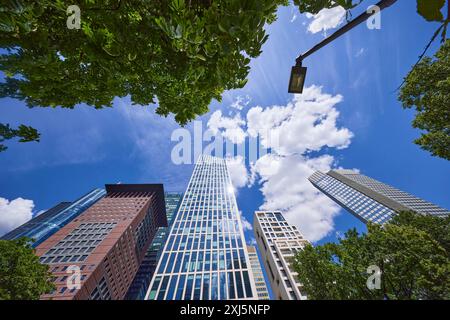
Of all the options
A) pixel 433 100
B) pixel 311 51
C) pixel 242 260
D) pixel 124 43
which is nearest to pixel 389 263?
pixel 433 100

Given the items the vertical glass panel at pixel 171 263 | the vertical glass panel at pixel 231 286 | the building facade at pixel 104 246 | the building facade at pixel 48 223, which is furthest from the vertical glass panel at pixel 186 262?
the building facade at pixel 48 223

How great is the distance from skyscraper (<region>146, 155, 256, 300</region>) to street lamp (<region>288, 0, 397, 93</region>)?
43.3 meters

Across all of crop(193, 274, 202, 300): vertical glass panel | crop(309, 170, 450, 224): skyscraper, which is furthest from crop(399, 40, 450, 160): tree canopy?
crop(309, 170, 450, 224): skyscraper

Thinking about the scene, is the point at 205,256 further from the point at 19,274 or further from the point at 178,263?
the point at 19,274

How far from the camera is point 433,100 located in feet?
29.8

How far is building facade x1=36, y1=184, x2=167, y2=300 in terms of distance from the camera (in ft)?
123

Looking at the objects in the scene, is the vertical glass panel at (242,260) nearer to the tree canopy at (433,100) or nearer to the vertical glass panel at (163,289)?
the vertical glass panel at (163,289)

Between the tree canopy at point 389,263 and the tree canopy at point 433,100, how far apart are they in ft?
16.9

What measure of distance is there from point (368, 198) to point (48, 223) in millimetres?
160534

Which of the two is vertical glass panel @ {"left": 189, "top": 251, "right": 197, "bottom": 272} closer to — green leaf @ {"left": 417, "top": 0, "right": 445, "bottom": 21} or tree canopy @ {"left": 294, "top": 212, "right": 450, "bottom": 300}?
tree canopy @ {"left": 294, "top": 212, "right": 450, "bottom": 300}
